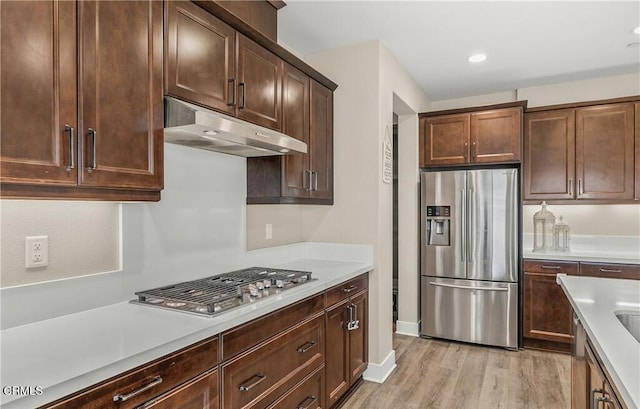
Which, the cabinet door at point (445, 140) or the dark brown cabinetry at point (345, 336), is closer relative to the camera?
the dark brown cabinetry at point (345, 336)

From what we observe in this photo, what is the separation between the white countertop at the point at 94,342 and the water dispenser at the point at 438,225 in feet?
8.18

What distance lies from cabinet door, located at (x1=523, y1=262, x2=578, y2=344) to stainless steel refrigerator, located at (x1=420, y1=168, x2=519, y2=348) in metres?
0.13

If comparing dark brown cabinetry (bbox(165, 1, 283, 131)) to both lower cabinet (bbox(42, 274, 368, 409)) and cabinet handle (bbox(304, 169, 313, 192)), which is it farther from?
lower cabinet (bbox(42, 274, 368, 409))

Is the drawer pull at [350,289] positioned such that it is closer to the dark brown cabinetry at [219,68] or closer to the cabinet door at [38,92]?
the dark brown cabinetry at [219,68]

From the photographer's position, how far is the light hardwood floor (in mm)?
2717

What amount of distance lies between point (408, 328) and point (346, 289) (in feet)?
6.32

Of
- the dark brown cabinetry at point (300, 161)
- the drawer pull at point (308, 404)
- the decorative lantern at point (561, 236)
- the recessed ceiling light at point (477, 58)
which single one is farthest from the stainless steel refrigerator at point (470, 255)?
the drawer pull at point (308, 404)

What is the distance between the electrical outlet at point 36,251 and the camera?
4.75ft

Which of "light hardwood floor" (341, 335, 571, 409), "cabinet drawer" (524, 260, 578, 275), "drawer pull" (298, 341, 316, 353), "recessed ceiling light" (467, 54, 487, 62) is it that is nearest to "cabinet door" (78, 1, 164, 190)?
"drawer pull" (298, 341, 316, 353)

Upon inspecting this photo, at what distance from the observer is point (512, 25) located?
2.81 metres

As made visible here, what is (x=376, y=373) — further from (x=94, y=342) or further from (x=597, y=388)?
(x=94, y=342)

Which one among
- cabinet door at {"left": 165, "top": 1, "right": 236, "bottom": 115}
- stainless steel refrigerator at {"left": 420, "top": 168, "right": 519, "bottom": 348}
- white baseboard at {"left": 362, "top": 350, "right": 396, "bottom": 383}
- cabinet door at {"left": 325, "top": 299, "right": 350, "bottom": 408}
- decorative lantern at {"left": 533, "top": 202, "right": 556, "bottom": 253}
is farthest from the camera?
decorative lantern at {"left": 533, "top": 202, "right": 556, "bottom": 253}

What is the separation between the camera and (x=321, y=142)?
300 centimetres

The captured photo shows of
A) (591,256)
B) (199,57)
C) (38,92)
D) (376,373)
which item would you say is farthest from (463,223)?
(38,92)
